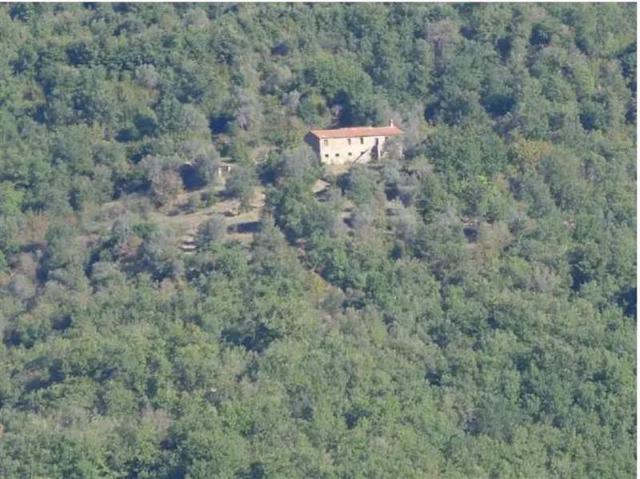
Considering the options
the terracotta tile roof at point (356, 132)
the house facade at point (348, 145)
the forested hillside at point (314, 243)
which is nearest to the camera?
the forested hillside at point (314, 243)

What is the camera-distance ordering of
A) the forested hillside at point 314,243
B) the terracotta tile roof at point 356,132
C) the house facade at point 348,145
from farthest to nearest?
the terracotta tile roof at point 356,132 < the house facade at point 348,145 < the forested hillside at point 314,243

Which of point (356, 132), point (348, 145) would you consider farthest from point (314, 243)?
point (356, 132)

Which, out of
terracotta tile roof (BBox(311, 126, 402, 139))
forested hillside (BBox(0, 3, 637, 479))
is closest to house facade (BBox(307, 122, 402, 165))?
terracotta tile roof (BBox(311, 126, 402, 139))

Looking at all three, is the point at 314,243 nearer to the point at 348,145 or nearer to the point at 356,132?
the point at 348,145

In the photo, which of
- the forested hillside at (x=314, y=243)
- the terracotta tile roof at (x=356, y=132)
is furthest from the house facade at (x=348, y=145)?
the forested hillside at (x=314, y=243)

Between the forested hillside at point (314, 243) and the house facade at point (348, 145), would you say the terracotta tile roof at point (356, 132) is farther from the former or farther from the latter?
the forested hillside at point (314, 243)

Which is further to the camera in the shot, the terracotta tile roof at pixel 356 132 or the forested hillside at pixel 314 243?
the terracotta tile roof at pixel 356 132

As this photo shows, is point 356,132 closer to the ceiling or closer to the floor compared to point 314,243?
closer to the ceiling
